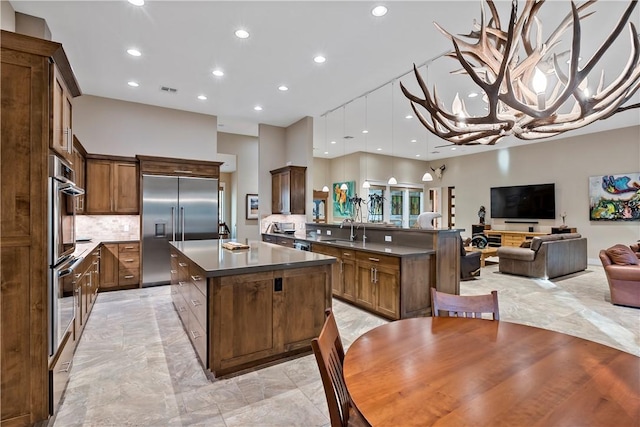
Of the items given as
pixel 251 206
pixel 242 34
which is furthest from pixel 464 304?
pixel 251 206

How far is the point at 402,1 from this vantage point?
9.99 ft

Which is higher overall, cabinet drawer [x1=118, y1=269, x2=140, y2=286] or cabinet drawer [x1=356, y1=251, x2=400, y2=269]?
cabinet drawer [x1=356, y1=251, x2=400, y2=269]

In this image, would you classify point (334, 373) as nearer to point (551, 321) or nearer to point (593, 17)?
point (551, 321)

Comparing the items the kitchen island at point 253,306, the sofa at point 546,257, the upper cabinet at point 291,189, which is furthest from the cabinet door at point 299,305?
the sofa at point 546,257

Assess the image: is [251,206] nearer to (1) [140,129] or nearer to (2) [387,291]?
(1) [140,129]

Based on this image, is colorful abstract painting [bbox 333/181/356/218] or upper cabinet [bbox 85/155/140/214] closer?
upper cabinet [bbox 85/155/140/214]

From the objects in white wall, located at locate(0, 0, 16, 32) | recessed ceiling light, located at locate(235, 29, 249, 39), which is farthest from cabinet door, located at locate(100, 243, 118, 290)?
recessed ceiling light, located at locate(235, 29, 249, 39)

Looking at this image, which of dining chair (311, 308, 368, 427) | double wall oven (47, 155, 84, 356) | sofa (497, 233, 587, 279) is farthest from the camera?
sofa (497, 233, 587, 279)

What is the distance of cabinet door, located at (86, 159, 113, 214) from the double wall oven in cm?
323

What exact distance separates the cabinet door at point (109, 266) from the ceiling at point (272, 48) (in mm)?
2705

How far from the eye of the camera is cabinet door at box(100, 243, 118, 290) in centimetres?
517

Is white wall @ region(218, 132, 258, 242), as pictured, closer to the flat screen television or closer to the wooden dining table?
the wooden dining table

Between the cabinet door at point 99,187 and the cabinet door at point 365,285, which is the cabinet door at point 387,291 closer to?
the cabinet door at point 365,285

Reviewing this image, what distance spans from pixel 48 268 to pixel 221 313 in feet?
3.74
